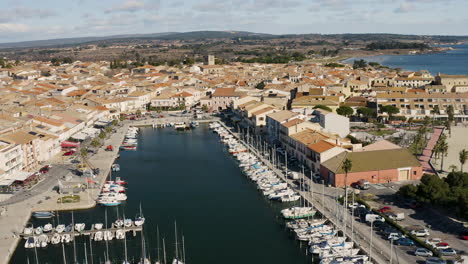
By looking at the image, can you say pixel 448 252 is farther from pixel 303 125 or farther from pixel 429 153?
pixel 303 125

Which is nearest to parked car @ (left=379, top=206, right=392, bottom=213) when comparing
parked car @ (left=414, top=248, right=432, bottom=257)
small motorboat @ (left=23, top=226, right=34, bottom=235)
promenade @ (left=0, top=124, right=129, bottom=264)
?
parked car @ (left=414, top=248, right=432, bottom=257)

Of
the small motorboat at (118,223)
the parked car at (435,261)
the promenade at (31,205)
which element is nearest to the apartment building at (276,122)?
the promenade at (31,205)

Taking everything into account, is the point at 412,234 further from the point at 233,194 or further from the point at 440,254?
the point at 233,194

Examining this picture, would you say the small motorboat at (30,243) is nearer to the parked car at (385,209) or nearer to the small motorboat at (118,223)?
the small motorboat at (118,223)

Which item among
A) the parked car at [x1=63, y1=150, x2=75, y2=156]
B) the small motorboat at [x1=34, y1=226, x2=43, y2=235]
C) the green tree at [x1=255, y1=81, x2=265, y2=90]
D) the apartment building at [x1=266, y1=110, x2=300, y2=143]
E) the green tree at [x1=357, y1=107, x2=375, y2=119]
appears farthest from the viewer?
the green tree at [x1=255, y1=81, x2=265, y2=90]

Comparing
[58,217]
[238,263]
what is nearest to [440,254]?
[238,263]

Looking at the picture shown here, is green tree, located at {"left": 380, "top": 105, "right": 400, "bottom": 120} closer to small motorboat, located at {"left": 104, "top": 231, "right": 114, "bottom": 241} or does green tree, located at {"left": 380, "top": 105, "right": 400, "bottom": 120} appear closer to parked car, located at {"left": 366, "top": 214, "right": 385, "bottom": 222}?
parked car, located at {"left": 366, "top": 214, "right": 385, "bottom": 222}
